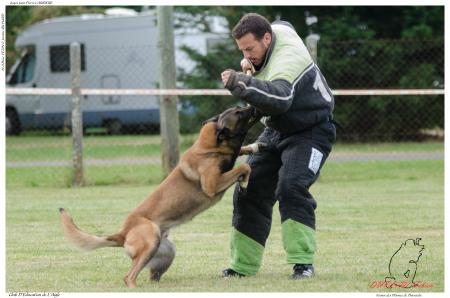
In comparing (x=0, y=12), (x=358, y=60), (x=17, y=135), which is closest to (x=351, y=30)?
(x=358, y=60)

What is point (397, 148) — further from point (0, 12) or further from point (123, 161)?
point (0, 12)

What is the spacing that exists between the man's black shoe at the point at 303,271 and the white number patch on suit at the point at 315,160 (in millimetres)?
623

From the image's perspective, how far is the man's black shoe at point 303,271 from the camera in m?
5.87

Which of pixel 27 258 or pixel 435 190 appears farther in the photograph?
pixel 435 190

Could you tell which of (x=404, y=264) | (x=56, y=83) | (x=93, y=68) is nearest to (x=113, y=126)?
(x=93, y=68)

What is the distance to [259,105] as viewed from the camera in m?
5.61

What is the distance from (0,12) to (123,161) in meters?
7.86

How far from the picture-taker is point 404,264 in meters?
6.45

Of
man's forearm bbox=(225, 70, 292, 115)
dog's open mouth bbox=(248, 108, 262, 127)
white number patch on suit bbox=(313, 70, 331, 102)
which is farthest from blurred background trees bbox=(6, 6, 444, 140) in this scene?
man's forearm bbox=(225, 70, 292, 115)

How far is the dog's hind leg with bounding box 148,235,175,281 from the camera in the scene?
599 centimetres

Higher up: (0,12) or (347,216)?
(0,12)

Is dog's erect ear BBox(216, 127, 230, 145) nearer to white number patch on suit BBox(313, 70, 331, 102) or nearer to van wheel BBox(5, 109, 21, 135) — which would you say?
white number patch on suit BBox(313, 70, 331, 102)

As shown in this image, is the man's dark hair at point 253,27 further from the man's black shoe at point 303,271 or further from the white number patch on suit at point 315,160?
the man's black shoe at point 303,271

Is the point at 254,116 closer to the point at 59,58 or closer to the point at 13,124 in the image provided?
the point at 59,58
